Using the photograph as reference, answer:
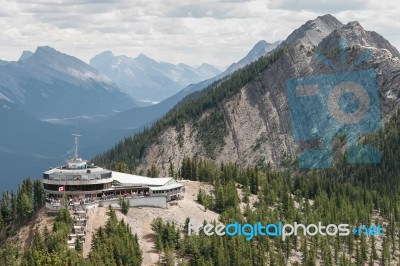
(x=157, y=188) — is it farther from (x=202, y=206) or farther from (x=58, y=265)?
(x=58, y=265)

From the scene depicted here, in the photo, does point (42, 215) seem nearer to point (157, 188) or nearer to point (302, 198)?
point (157, 188)

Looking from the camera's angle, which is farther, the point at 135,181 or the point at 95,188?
the point at 135,181

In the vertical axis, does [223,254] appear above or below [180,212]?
below

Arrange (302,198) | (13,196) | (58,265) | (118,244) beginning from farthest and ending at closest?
(302,198), (13,196), (118,244), (58,265)

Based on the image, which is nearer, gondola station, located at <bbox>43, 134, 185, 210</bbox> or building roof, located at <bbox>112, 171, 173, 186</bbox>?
gondola station, located at <bbox>43, 134, 185, 210</bbox>

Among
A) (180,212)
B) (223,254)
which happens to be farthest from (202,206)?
(223,254)

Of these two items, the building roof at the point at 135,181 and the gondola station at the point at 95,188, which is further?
the building roof at the point at 135,181

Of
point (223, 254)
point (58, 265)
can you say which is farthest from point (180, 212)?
point (58, 265)

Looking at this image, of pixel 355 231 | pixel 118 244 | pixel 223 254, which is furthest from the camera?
pixel 355 231

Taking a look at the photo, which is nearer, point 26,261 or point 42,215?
point 26,261

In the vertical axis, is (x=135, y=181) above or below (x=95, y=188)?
above
